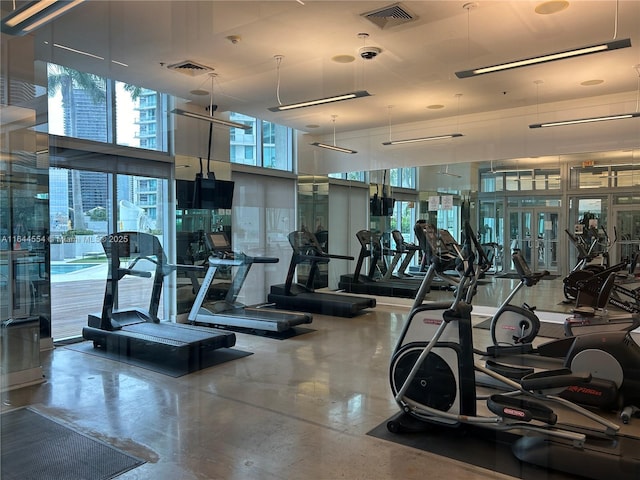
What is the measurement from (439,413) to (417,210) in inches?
171

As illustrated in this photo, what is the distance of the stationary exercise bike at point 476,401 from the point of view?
273 centimetres

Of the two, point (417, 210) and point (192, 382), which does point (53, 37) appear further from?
point (417, 210)

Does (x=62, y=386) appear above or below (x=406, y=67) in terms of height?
below

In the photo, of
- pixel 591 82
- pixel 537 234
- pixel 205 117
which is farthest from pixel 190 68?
pixel 591 82

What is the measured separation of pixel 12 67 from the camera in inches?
127

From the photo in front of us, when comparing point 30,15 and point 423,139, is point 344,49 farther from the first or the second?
point 423,139

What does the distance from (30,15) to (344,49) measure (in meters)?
3.00

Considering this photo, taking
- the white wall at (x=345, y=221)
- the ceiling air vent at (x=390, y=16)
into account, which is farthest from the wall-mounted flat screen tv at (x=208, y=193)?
the ceiling air vent at (x=390, y=16)

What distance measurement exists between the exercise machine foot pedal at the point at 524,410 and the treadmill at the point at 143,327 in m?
2.98

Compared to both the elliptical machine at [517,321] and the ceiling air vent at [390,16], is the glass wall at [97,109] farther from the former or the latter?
the elliptical machine at [517,321]

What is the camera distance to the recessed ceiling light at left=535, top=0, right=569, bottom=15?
3988 mm

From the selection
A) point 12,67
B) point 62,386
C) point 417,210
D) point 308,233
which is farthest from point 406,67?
point 62,386

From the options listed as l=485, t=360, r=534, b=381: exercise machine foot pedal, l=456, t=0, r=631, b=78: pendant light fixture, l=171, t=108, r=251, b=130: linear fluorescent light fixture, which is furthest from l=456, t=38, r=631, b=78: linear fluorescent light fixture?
l=171, t=108, r=251, b=130: linear fluorescent light fixture

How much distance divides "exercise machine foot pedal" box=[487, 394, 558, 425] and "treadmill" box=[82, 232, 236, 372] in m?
2.98
